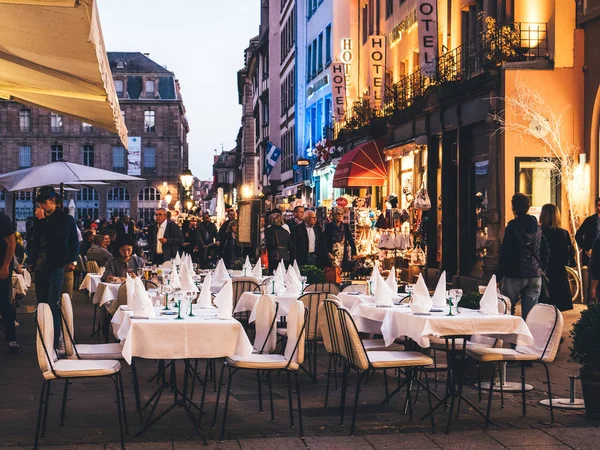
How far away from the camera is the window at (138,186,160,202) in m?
105

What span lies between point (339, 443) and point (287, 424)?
2.74ft

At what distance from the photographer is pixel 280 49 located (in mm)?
60750

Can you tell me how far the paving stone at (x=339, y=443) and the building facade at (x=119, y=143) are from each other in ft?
311

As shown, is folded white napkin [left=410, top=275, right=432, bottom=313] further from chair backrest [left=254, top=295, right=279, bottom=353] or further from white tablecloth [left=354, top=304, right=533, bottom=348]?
chair backrest [left=254, top=295, right=279, bottom=353]

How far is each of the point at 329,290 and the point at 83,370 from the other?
4.70 metres

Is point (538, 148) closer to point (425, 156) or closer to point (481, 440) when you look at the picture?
point (425, 156)

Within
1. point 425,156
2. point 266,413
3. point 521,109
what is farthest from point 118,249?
point 425,156

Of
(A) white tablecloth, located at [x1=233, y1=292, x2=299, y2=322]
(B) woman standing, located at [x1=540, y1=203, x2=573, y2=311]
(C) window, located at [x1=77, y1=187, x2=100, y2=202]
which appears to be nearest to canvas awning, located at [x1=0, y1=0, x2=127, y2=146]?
(A) white tablecloth, located at [x1=233, y1=292, x2=299, y2=322]

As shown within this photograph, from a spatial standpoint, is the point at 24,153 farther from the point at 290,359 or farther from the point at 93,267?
the point at 290,359

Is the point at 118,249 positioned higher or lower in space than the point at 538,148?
lower

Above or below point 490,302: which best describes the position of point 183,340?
below

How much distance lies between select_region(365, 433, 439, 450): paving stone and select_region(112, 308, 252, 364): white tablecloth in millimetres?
1237

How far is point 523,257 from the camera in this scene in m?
12.4

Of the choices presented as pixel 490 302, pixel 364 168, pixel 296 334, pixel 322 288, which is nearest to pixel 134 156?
pixel 364 168
